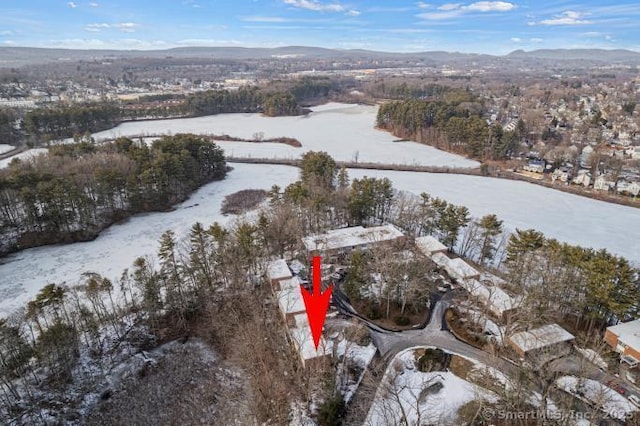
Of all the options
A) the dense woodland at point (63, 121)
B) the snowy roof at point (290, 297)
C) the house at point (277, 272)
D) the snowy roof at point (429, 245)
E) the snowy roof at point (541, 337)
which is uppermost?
the dense woodland at point (63, 121)

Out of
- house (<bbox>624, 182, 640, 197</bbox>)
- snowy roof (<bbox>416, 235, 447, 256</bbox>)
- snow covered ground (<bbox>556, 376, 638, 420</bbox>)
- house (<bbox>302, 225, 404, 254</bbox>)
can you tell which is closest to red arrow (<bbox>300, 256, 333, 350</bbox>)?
house (<bbox>302, 225, 404, 254</bbox>)

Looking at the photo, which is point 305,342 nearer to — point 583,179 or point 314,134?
point 583,179

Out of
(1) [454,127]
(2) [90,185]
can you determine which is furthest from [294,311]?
(1) [454,127]

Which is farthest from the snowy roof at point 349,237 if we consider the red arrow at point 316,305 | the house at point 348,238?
the red arrow at point 316,305

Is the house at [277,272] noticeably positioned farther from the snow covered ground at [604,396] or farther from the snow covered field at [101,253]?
the snow covered ground at [604,396]

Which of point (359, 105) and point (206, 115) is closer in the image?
point (206, 115)

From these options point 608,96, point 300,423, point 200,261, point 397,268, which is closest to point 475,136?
point 397,268

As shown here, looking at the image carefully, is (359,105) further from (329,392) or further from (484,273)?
(329,392)
